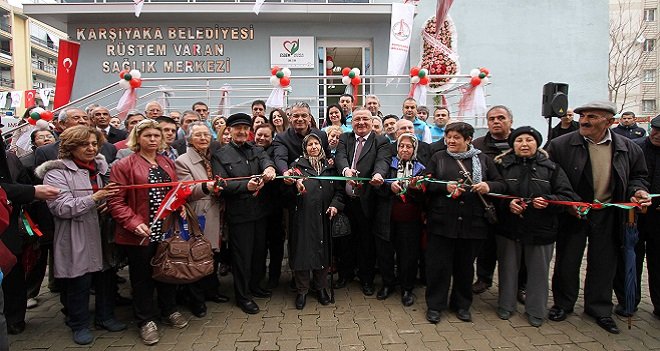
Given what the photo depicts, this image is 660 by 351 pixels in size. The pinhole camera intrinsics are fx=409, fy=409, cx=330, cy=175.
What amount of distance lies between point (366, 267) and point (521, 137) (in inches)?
89.5

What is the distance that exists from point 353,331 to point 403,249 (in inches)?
42.5

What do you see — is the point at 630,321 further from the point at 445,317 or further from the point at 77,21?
the point at 77,21

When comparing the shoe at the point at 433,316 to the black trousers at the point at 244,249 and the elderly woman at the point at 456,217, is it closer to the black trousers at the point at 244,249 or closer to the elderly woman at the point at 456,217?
the elderly woman at the point at 456,217

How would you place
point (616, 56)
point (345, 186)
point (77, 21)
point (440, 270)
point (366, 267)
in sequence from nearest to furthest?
1. point (440, 270)
2. point (345, 186)
3. point (366, 267)
4. point (77, 21)
5. point (616, 56)

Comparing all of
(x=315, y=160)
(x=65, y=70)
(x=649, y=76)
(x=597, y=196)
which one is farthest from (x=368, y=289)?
(x=649, y=76)

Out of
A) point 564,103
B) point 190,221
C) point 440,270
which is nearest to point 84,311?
point 190,221

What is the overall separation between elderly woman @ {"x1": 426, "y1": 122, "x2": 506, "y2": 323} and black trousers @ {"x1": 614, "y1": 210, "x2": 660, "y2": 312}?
1571mm

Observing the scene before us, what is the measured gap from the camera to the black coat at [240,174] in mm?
4254

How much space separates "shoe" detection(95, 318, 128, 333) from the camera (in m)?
3.95

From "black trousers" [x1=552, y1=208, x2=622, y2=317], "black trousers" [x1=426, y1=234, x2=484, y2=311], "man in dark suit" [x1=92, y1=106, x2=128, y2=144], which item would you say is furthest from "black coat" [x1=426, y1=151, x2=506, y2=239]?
"man in dark suit" [x1=92, y1=106, x2=128, y2=144]

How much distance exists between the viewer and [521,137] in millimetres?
3959

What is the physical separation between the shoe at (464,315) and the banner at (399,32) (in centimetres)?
638

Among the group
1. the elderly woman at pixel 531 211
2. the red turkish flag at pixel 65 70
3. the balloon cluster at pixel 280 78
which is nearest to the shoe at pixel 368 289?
the elderly woman at pixel 531 211

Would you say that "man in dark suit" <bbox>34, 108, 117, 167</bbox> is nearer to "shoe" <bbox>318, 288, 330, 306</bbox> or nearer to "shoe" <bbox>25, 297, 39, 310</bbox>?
"shoe" <bbox>25, 297, 39, 310</bbox>
